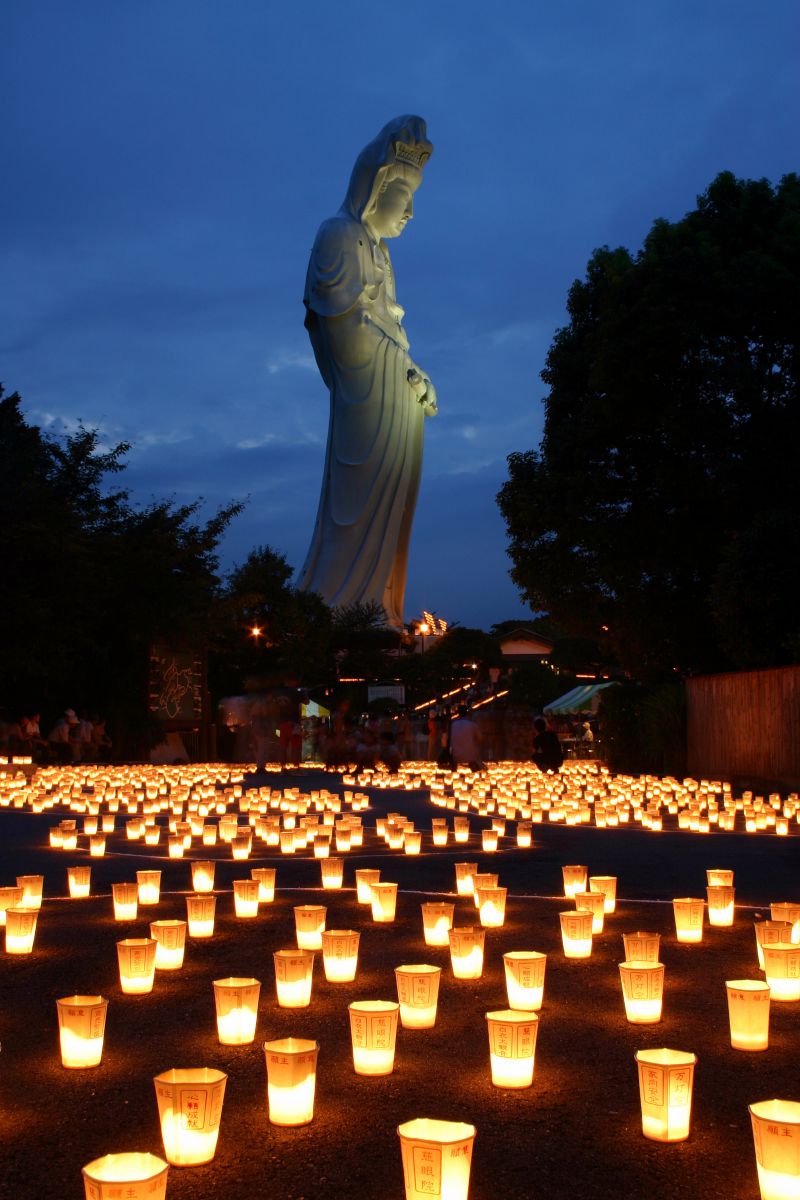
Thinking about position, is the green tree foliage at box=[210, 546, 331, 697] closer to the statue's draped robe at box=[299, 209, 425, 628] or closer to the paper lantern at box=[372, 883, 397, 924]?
the statue's draped robe at box=[299, 209, 425, 628]

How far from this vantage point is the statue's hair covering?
3878cm

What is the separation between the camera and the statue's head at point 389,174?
38.8 m

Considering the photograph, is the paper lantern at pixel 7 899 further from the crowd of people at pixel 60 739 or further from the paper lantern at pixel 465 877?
the crowd of people at pixel 60 739

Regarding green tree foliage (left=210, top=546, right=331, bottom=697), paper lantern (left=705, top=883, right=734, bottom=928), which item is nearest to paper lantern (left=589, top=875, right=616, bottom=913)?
paper lantern (left=705, top=883, right=734, bottom=928)

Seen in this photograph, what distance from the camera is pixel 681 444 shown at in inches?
675

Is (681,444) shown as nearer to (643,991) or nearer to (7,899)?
(7,899)

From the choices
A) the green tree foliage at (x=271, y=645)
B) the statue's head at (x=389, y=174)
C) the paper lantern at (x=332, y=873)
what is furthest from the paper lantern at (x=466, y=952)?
the statue's head at (x=389, y=174)

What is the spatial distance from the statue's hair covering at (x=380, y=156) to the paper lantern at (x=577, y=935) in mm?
37646

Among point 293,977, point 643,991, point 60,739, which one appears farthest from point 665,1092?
point 60,739

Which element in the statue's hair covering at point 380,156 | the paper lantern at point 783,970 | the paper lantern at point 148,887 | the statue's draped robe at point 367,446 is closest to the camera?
the paper lantern at point 783,970

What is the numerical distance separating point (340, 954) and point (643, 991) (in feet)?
3.95

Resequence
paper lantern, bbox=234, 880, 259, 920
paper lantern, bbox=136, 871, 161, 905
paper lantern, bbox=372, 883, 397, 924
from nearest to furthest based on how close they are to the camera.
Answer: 1. paper lantern, bbox=372, 883, 397, 924
2. paper lantern, bbox=234, 880, 259, 920
3. paper lantern, bbox=136, 871, 161, 905

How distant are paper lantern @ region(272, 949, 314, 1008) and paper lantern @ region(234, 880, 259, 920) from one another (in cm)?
166

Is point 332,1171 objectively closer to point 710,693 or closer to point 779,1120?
point 779,1120
